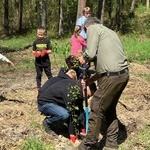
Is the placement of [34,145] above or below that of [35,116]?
above

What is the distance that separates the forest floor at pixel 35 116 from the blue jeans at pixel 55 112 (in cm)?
33

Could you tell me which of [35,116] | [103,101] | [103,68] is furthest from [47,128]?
[103,68]

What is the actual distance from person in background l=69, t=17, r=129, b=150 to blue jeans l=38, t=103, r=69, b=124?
54 cm

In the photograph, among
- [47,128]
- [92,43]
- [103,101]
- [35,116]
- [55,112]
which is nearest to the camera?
[92,43]

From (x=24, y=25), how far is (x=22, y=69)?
72.1 feet

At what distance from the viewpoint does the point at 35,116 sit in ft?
20.6

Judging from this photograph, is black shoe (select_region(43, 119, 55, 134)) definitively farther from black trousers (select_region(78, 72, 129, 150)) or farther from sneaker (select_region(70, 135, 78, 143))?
black trousers (select_region(78, 72, 129, 150))

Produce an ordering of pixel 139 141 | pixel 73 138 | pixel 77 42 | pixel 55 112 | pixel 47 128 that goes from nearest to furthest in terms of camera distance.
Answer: pixel 55 112 → pixel 73 138 → pixel 139 141 → pixel 47 128 → pixel 77 42

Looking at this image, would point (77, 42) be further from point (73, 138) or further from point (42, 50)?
point (73, 138)

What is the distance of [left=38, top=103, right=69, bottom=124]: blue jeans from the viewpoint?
508cm

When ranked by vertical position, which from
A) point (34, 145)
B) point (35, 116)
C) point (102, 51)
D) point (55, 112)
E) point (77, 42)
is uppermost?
point (102, 51)

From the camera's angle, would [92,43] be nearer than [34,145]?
Yes

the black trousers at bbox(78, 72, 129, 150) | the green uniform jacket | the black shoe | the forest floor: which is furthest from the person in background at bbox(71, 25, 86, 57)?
the green uniform jacket

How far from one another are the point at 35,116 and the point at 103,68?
2280 mm
